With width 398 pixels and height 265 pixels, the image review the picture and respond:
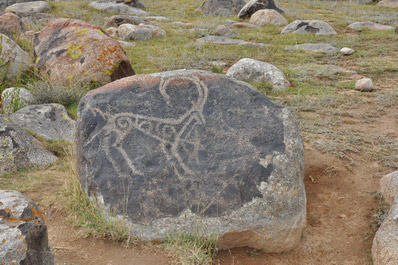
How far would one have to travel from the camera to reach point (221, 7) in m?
17.9

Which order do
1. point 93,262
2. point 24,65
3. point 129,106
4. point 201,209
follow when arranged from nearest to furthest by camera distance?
point 93,262 → point 201,209 → point 129,106 → point 24,65

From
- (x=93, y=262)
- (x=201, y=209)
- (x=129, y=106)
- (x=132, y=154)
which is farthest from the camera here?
(x=129, y=106)

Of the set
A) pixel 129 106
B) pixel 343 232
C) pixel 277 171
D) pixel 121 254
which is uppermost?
pixel 129 106

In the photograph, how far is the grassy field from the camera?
3711 millimetres

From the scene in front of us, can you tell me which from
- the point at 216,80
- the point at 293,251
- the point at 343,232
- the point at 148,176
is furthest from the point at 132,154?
the point at 343,232

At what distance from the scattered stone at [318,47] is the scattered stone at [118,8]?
8.59 m

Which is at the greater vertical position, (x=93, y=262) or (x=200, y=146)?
(x=200, y=146)

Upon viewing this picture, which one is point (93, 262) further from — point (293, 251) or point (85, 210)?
point (293, 251)

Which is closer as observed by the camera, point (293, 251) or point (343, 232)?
point (293, 251)

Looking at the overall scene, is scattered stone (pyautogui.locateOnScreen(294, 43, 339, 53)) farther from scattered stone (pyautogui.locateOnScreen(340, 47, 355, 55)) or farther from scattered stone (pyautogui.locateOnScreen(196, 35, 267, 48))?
scattered stone (pyautogui.locateOnScreen(196, 35, 267, 48))

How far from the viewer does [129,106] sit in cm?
364

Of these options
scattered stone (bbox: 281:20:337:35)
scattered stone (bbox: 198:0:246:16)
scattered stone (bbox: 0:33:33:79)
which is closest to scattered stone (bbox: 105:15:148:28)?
scattered stone (bbox: 198:0:246:16)

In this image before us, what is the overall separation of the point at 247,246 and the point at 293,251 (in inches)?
15.1

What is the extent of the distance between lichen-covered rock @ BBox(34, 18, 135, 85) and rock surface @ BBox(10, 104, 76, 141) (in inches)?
48.0
